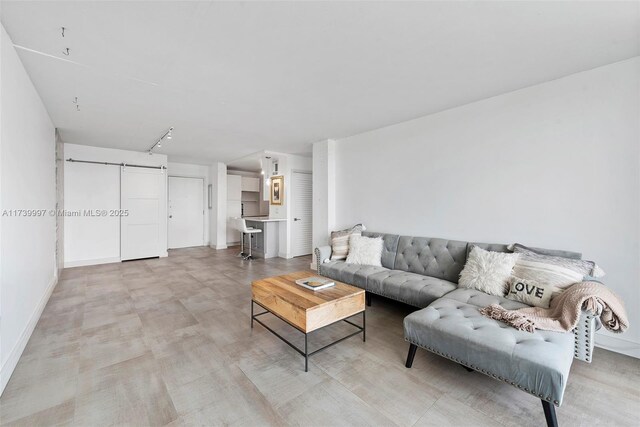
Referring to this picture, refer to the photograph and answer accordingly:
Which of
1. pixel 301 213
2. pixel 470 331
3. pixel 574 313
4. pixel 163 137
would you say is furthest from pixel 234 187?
pixel 574 313

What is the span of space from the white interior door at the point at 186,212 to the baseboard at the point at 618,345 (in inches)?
324

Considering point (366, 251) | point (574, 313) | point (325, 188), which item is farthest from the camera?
point (325, 188)

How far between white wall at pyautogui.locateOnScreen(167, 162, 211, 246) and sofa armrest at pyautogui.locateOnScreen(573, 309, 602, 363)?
8.03 m

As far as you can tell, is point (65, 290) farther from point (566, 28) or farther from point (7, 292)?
point (566, 28)

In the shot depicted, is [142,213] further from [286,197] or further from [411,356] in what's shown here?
[411,356]

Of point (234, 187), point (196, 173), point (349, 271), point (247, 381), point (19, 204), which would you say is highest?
point (196, 173)

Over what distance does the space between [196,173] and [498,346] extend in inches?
315

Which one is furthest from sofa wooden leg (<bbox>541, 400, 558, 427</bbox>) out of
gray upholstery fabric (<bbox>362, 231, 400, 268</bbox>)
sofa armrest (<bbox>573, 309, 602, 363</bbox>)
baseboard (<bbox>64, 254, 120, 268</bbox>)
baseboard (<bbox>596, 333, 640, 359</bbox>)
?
baseboard (<bbox>64, 254, 120, 268</bbox>)

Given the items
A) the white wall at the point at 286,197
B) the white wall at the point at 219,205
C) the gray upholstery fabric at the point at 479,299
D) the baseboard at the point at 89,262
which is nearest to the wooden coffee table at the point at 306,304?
the gray upholstery fabric at the point at 479,299

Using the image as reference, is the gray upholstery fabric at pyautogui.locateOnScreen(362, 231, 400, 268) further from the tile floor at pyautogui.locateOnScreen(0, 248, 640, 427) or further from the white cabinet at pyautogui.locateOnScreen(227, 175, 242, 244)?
the white cabinet at pyautogui.locateOnScreen(227, 175, 242, 244)

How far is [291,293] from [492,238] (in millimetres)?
2341

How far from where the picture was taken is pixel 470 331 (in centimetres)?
180

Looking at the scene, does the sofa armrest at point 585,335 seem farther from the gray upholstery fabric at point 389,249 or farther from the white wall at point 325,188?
the white wall at point 325,188

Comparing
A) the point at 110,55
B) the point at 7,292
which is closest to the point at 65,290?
the point at 7,292
